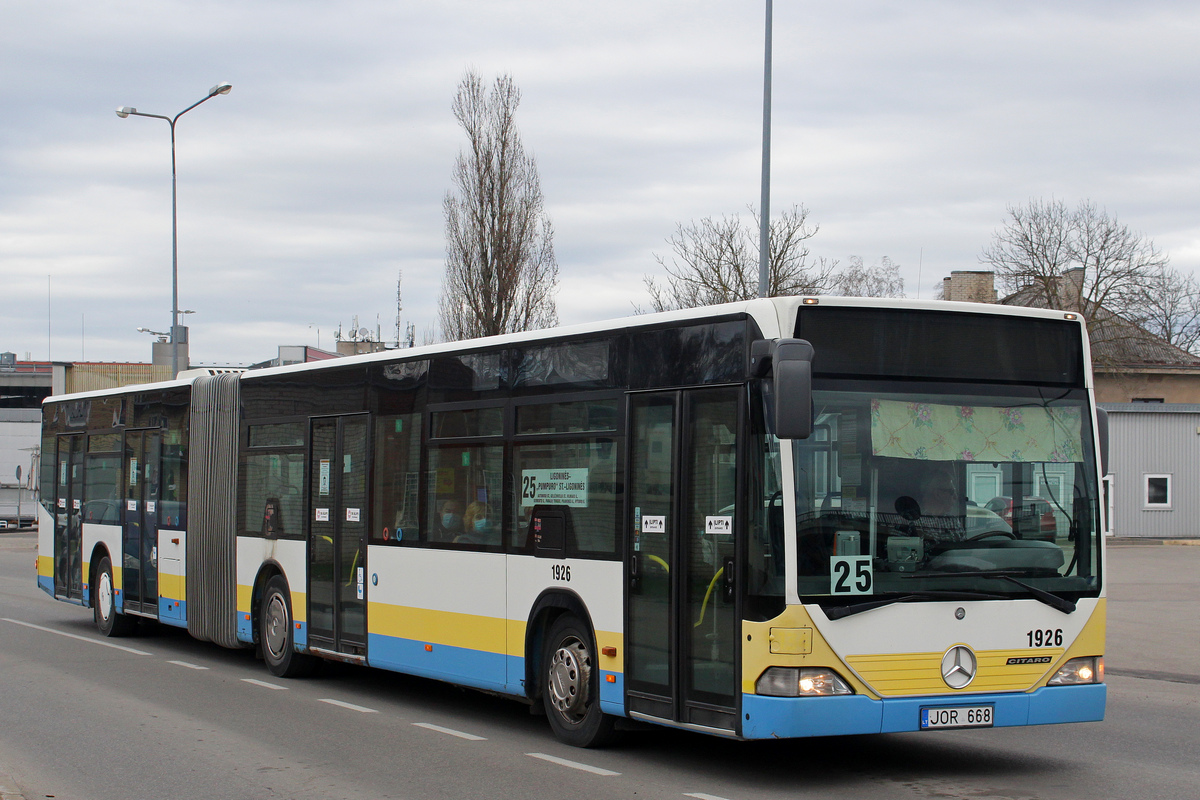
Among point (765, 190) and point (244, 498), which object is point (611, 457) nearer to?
point (244, 498)

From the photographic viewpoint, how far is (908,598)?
7695 millimetres

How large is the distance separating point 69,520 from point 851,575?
14.4 metres

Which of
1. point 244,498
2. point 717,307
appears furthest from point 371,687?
point 717,307

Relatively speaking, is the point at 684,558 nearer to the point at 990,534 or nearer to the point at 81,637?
the point at 990,534

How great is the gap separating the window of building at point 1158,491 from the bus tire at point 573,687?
32.4 meters

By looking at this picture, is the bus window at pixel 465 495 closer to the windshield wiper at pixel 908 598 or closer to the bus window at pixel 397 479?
the bus window at pixel 397 479

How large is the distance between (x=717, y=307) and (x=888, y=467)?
1.52 metres

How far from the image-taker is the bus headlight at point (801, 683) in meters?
7.50

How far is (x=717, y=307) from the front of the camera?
837 centimetres

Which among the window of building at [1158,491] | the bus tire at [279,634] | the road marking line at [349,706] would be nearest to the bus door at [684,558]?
the road marking line at [349,706]

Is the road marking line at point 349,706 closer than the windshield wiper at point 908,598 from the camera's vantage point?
No

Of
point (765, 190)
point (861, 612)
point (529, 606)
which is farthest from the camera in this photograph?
point (765, 190)

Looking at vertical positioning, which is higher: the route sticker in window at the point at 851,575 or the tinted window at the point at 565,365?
the tinted window at the point at 565,365

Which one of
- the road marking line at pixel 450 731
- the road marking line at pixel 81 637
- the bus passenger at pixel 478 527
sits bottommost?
the road marking line at pixel 81 637
